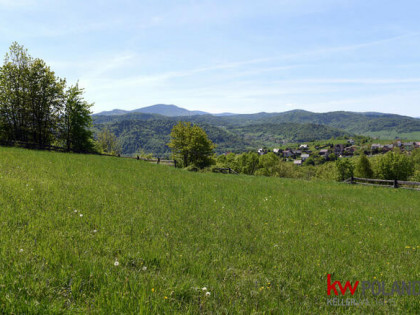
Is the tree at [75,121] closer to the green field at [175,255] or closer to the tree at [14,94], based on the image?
the tree at [14,94]

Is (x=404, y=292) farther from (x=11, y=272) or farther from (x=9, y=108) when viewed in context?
(x=9, y=108)

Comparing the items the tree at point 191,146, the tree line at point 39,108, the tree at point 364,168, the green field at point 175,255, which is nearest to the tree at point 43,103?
the tree line at point 39,108

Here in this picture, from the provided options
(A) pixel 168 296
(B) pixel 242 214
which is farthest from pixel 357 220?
(A) pixel 168 296

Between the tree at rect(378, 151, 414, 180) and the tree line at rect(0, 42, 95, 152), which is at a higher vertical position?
the tree line at rect(0, 42, 95, 152)

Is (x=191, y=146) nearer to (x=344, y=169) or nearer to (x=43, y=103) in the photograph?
(x=43, y=103)

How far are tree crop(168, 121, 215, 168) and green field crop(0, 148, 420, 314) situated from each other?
141 feet

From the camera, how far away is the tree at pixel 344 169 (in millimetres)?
78250

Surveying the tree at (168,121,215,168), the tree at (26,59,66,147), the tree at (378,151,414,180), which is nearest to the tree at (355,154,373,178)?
the tree at (378,151,414,180)

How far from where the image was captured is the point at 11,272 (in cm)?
335

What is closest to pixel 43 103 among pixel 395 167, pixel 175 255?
pixel 175 255

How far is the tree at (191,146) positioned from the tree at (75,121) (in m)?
18.8

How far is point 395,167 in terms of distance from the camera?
65.0 meters

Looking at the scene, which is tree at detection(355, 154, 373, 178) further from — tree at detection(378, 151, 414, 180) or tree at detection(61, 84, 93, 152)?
tree at detection(61, 84, 93, 152)

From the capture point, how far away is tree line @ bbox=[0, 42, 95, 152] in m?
36.2
